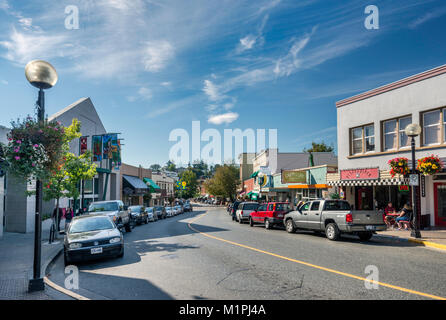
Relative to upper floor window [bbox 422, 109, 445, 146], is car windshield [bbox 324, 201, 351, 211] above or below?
below

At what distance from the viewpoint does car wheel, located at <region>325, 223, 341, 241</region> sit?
43.4ft

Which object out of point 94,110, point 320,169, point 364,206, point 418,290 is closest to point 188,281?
point 418,290

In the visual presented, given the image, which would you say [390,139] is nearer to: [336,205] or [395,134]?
[395,134]

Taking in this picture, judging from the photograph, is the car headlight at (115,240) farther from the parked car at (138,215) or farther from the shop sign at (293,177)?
the shop sign at (293,177)

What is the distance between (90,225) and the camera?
1061 centimetres

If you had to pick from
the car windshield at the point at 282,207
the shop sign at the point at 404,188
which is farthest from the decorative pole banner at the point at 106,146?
the shop sign at the point at 404,188

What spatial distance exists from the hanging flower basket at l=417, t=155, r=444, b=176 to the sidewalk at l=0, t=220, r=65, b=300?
15.3 metres

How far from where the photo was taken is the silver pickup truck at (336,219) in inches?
498

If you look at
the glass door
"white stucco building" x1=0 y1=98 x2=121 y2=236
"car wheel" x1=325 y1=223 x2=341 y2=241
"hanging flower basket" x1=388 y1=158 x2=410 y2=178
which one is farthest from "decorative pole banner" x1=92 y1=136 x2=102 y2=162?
the glass door

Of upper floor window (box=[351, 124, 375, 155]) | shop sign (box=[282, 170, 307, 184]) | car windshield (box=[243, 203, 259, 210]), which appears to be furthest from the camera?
shop sign (box=[282, 170, 307, 184])

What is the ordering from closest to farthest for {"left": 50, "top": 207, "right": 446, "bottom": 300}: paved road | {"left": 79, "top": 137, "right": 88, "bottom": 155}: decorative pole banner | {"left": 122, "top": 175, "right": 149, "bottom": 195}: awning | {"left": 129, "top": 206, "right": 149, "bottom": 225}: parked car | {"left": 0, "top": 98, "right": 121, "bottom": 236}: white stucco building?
{"left": 50, "top": 207, "right": 446, "bottom": 300}: paved road
{"left": 0, "top": 98, "right": 121, "bottom": 236}: white stucco building
{"left": 129, "top": 206, "right": 149, "bottom": 225}: parked car
{"left": 79, "top": 137, "right": 88, "bottom": 155}: decorative pole banner
{"left": 122, "top": 175, "right": 149, "bottom": 195}: awning

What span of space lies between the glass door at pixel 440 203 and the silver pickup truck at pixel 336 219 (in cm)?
517

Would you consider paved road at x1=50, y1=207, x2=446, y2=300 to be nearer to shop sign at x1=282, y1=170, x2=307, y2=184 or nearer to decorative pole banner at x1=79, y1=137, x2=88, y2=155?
shop sign at x1=282, y1=170, x2=307, y2=184
